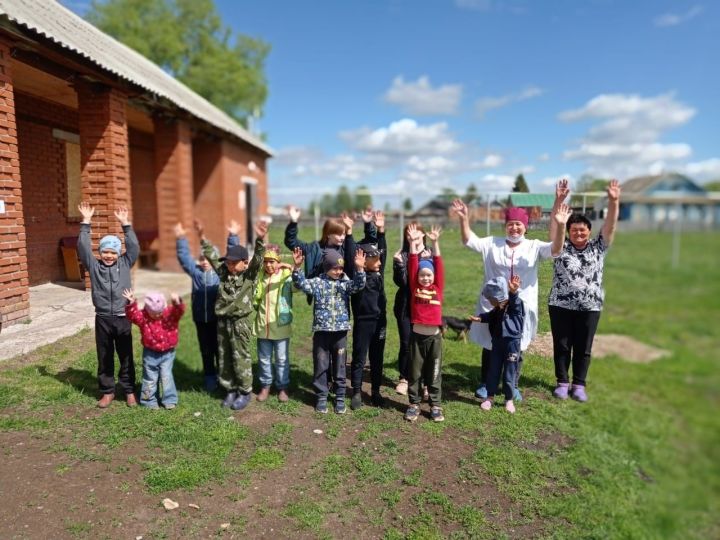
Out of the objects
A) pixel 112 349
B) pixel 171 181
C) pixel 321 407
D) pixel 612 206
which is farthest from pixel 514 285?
pixel 171 181

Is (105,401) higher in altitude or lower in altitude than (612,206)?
lower

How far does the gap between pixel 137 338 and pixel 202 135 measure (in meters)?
8.75

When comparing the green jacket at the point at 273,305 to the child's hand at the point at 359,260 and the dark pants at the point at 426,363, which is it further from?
the dark pants at the point at 426,363

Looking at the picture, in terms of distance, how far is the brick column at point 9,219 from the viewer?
5496 millimetres

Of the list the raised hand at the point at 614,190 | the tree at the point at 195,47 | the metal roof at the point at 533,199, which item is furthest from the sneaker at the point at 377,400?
the tree at the point at 195,47

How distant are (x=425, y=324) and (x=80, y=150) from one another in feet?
23.3

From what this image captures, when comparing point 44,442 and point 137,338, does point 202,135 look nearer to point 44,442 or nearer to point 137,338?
point 137,338

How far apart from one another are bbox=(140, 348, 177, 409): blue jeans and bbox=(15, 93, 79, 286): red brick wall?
5.04 metres

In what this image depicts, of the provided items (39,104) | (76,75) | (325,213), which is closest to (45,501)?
(76,75)

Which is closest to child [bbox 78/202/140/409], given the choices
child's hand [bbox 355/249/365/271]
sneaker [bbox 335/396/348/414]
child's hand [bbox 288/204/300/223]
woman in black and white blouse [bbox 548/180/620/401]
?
child's hand [bbox 288/204/300/223]

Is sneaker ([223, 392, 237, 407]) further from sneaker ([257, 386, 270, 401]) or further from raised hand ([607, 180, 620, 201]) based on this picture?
raised hand ([607, 180, 620, 201])

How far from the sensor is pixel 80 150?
8039mm

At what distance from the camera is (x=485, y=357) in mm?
4855

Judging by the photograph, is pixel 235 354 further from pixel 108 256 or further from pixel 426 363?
pixel 426 363
